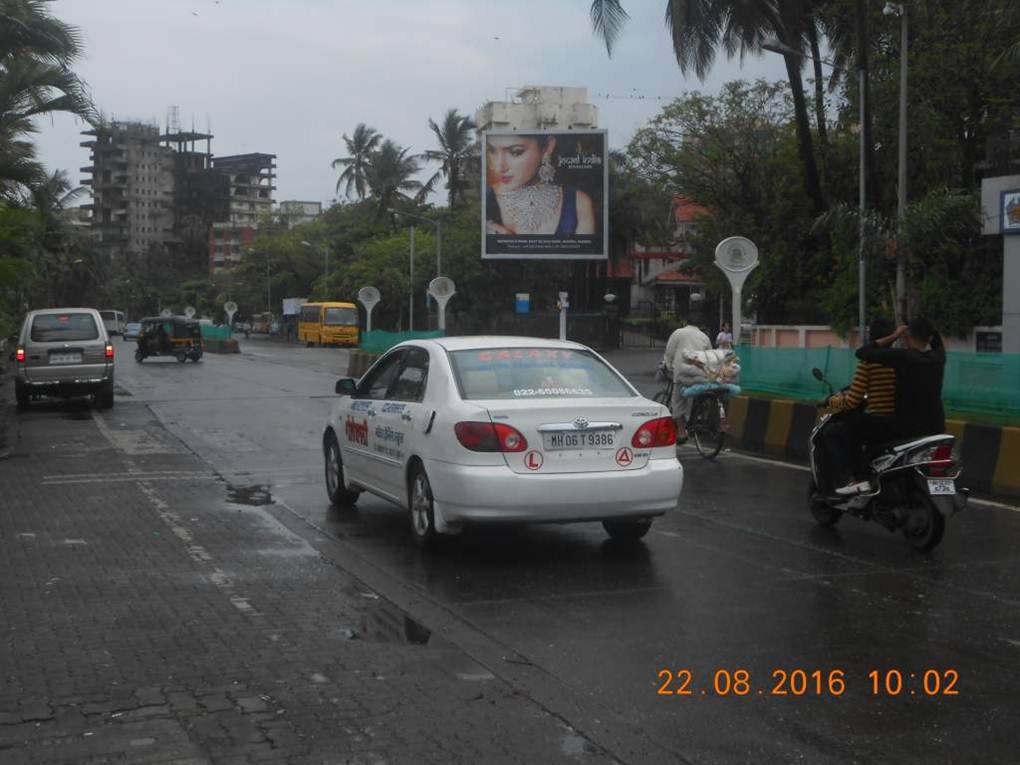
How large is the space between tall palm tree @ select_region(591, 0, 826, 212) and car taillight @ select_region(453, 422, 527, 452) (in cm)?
2573

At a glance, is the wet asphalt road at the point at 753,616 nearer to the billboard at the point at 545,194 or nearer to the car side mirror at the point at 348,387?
the car side mirror at the point at 348,387

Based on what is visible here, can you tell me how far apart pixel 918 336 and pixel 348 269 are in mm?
73075

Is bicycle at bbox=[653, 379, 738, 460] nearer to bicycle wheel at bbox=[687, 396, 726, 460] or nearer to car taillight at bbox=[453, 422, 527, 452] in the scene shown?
bicycle wheel at bbox=[687, 396, 726, 460]

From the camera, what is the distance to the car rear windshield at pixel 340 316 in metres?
73.6

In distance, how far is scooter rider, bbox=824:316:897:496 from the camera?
29.4ft

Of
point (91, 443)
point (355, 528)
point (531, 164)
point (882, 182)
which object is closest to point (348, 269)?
point (531, 164)

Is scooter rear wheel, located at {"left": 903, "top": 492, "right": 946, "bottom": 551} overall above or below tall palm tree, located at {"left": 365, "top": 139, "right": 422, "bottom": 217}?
below

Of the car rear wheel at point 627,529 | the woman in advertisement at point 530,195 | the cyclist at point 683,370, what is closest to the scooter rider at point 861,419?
the car rear wheel at point 627,529

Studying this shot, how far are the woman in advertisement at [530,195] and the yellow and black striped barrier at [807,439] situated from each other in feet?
72.0

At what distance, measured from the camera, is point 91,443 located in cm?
1705

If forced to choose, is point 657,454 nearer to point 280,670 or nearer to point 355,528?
point 355,528

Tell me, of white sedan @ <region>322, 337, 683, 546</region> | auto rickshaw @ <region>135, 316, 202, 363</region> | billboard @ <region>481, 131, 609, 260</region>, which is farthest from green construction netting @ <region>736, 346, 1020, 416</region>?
auto rickshaw @ <region>135, 316, 202, 363</region>

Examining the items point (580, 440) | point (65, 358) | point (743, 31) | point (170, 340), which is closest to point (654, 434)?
point (580, 440)

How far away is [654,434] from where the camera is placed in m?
8.70
